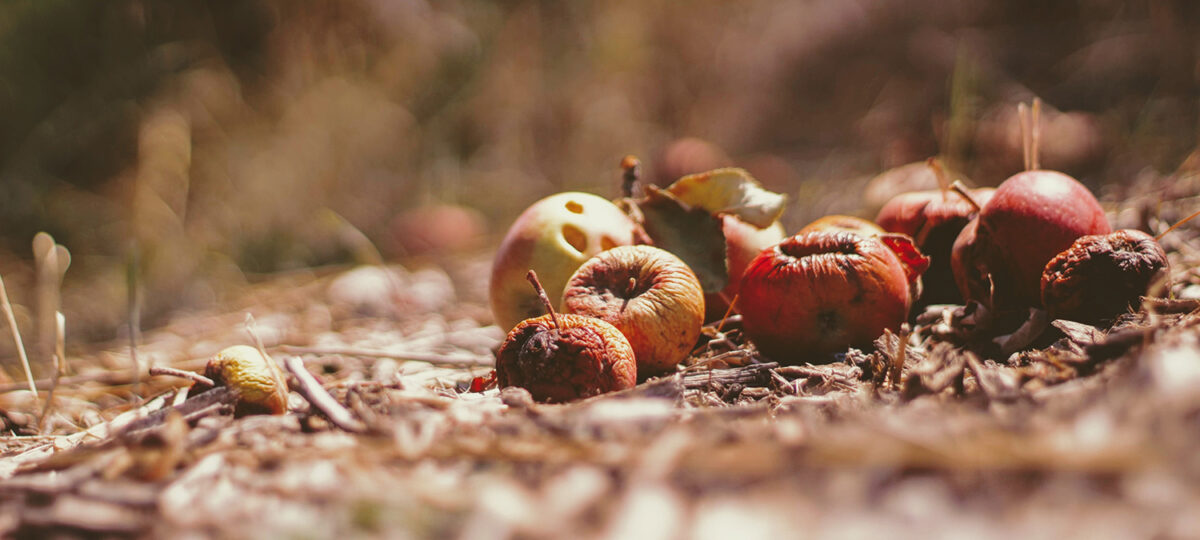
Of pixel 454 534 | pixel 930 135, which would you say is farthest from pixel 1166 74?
pixel 454 534

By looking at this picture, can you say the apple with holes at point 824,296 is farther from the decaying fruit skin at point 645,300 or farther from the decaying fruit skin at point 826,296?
the decaying fruit skin at point 645,300

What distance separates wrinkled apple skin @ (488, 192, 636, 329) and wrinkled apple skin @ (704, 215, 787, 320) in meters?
0.31

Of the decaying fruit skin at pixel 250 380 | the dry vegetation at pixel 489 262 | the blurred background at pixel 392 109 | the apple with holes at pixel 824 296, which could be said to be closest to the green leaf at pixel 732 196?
the apple with holes at pixel 824 296

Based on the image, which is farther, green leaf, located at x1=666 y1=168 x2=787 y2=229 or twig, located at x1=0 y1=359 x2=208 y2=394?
green leaf, located at x1=666 y1=168 x2=787 y2=229

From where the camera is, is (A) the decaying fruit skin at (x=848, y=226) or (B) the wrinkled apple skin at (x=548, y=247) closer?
(B) the wrinkled apple skin at (x=548, y=247)

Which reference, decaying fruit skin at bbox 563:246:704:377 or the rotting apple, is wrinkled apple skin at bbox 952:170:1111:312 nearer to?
decaying fruit skin at bbox 563:246:704:377

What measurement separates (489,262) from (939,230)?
10.1 ft

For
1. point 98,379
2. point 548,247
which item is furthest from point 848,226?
point 98,379

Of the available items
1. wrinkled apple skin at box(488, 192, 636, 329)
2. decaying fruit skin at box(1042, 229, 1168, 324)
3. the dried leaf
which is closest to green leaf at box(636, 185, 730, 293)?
wrinkled apple skin at box(488, 192, 636, 329)

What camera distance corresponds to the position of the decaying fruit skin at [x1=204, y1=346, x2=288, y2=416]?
66.8 inches

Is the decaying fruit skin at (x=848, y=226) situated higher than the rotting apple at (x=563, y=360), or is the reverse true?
the decaying fruit skin at (x=848, y=226)

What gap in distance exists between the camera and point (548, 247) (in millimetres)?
2281

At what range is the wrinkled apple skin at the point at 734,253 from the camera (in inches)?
95.5

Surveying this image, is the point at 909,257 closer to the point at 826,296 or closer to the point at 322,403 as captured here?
the point at 826,296
